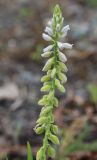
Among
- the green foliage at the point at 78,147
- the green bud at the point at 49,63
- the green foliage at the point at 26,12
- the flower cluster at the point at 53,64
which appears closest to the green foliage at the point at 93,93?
the green foliage at the point at 78,147

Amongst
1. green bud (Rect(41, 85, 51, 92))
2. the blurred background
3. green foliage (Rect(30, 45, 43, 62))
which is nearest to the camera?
green bud (Rect(41, 85, 51, 92))

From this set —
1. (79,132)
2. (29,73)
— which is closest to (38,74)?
(29,73)

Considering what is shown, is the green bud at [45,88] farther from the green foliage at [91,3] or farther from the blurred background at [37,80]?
the green foliage at [91,3]

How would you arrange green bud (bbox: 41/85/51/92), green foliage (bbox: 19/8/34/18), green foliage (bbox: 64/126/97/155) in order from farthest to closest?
green foliage (bbox: 19/8/34/18)
green foliage (bbox: 64/126/97/155)
green bud (bbox: 41/85/51/92)

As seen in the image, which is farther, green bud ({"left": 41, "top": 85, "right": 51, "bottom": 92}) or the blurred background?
the blurred background

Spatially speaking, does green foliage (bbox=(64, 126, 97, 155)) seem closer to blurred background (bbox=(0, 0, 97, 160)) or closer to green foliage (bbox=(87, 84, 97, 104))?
blurred background (bbox=(0, 0, 97, 160))

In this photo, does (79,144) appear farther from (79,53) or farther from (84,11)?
(84,11)

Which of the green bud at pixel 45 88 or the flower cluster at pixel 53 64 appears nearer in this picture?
the flower cluster at pixel 53 64

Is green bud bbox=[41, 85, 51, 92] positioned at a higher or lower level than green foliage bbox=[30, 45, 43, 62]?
lower

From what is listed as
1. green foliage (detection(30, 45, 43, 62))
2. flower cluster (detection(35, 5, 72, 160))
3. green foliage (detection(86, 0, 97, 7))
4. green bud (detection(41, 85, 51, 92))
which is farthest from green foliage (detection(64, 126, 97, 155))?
green foliage (detection(86, 0, 97, 7))

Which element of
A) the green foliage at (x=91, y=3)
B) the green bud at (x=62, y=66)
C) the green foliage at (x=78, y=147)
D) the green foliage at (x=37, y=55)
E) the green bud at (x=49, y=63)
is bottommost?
the green bud at (x=62, y=66)
